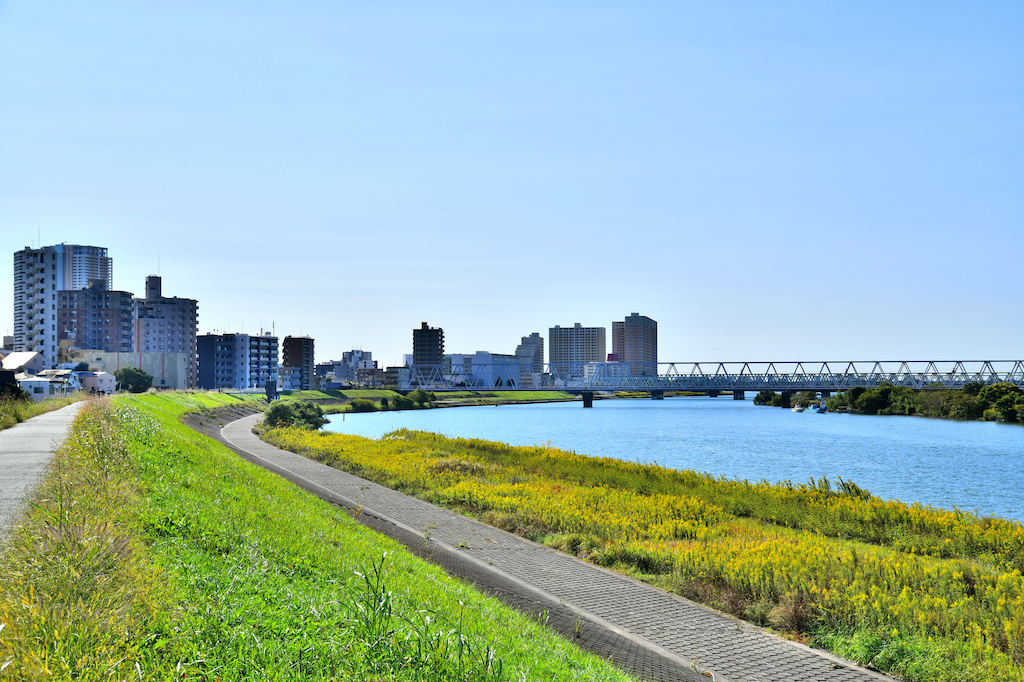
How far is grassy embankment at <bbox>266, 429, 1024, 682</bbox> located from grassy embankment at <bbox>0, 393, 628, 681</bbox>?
4492mm

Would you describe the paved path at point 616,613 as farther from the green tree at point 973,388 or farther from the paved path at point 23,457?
the green tree at point 973,388

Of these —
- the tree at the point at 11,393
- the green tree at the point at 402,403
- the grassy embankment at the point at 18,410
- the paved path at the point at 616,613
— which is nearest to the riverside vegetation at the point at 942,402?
the green tree at the point at 402,403

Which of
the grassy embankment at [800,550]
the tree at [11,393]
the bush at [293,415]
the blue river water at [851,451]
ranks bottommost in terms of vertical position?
the blue river water at [851,451]

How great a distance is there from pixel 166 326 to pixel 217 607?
18504 cm

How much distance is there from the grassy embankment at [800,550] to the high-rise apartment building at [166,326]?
6406 inches

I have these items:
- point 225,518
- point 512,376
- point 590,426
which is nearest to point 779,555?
point 225,518

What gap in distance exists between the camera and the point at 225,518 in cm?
955

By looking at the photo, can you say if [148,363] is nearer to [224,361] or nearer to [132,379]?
[132,379]

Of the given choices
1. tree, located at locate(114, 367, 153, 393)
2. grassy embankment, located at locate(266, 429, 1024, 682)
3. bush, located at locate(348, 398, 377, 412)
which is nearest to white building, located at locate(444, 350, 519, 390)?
bush, located at locate(348, 398, 377, 412)

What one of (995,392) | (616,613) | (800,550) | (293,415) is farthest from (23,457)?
(995,392)

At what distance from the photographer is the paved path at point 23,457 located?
31.7 ft

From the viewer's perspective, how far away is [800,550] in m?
12.8

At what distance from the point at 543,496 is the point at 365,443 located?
2167 centimetres

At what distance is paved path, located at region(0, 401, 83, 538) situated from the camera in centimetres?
966
